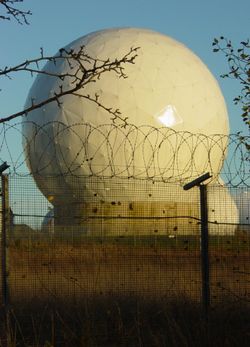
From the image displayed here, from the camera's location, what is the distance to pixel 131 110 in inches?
882

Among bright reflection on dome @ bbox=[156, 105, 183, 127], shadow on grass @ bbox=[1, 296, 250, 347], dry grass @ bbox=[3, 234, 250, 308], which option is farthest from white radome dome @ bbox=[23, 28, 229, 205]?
shadow on grass @ bbox=[1, 296, 250, 347]

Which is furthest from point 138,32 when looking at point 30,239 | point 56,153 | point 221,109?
point 30,239

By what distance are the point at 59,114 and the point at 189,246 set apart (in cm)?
1327

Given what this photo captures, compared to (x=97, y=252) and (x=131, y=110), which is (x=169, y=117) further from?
(x=97, y=252)

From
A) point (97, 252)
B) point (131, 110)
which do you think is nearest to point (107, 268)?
point (97, 252)

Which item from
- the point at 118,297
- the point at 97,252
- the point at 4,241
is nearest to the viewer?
the point at 4,241

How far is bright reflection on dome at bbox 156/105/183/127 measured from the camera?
2275 cm

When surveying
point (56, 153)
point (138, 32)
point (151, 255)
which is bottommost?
point (151, 255)

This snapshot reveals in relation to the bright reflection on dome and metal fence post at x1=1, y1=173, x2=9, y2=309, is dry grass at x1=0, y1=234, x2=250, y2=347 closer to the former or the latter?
metal fence post at x1=1, y1=173, x2=9, y2=309

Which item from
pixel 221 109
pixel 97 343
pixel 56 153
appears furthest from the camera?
pixel 221 109

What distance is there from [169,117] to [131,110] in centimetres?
125

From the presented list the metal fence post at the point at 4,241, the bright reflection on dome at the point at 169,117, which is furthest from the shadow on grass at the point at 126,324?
the bright reflection on dome at the point at 169,117

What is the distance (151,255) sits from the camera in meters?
9.50

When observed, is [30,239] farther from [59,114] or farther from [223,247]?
[59,114]
